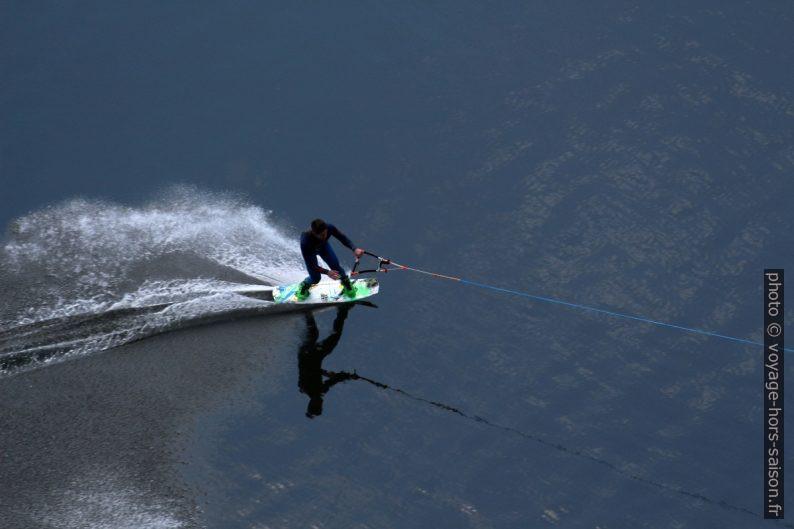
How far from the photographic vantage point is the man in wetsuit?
923 inches

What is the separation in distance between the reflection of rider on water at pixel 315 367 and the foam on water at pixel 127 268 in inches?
56.0

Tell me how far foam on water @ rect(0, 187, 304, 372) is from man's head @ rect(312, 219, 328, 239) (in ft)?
8.53

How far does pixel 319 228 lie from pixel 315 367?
325 cm

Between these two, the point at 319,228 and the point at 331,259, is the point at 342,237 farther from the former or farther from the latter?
the point at 319,228

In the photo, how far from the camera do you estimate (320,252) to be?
24156 mm

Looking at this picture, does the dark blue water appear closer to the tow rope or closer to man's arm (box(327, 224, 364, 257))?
the tow rope

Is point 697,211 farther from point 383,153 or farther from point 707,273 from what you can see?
point 383,153

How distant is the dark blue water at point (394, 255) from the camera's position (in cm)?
2166

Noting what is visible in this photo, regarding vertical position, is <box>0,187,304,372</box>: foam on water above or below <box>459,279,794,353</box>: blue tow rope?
above

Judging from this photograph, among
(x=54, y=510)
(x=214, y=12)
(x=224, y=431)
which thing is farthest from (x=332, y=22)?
(x=54, y=510)

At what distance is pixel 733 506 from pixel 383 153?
13.0 m

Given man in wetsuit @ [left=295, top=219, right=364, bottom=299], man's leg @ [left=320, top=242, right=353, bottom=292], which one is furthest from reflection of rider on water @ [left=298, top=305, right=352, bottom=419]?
man's leg @ [left=320, top=242, right=353, bottom=292]

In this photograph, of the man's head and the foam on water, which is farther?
the foam on water

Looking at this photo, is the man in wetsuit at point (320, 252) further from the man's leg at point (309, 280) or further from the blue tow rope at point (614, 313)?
the blue tow rope at point (614, 313)
